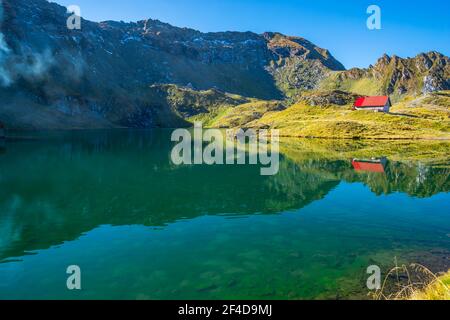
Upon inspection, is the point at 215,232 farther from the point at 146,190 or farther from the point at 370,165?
the point at 370,165

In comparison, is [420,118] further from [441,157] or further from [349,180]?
[349,180]

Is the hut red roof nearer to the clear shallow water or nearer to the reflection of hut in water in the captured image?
the reflection of hut in water

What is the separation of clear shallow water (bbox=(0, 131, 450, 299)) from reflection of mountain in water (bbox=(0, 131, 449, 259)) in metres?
A: 0.27

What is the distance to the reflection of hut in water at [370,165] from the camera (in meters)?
85.3

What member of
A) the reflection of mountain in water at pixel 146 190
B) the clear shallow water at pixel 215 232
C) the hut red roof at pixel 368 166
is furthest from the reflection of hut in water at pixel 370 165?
the clear shallow water at pixel 215 232

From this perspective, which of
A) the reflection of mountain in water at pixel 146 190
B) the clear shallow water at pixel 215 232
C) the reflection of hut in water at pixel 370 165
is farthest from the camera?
the reflection of hut in water at pixel 370 165

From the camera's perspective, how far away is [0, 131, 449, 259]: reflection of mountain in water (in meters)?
45.2

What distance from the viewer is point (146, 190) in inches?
2559

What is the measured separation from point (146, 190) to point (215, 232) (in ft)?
88.7

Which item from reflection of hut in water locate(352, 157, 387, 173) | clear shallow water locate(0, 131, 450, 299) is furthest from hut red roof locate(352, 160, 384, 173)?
clear shallow water locate(0, 131, 450, 299)

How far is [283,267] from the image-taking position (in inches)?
1220

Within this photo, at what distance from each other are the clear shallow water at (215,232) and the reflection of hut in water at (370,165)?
6.97 meters

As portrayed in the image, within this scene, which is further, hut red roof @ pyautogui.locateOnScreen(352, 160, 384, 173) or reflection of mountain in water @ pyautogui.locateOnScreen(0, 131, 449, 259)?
hut red roof @ pyautogui.locateOnScreen(352, 160, 384, 173)

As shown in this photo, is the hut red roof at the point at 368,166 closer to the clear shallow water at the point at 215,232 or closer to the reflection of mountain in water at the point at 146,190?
the reflection of mountain in water at the point at 146,190
